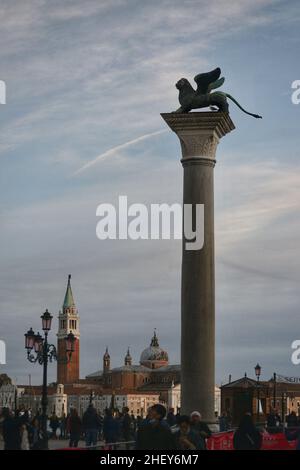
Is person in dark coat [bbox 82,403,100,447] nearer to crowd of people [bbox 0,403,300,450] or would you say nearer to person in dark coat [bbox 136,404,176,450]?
crowd of people [bbox 0,403,300,450]

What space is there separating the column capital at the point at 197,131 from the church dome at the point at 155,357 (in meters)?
163

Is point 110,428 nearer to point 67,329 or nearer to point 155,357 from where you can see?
point 67,329

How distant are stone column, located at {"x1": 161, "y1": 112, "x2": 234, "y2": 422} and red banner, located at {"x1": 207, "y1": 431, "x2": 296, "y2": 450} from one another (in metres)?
1.07

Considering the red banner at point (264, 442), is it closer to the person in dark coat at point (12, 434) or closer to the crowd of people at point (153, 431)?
the crowd of people at point (153, 431)

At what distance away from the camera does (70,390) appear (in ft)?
551

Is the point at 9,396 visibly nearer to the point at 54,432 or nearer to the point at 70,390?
the point at 70,390

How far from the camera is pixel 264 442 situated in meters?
17.6

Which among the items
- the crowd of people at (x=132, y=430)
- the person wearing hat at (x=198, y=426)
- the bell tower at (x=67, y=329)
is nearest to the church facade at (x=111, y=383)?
the bell tower at (x=67, y=329)

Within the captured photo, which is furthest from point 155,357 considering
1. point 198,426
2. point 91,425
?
point 198,426

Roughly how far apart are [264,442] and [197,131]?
5.61 metres

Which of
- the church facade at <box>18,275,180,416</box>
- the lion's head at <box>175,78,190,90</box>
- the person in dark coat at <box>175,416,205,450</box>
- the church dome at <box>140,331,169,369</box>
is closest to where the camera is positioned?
the person in dark coat at <box>175,416,205,450</box>

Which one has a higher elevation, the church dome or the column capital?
the church dome

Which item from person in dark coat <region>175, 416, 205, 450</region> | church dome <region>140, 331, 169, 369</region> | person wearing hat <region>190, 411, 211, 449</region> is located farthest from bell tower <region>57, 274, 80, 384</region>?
person in dark coat <region>175, 416, 205, 450</region>

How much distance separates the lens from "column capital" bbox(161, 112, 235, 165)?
18922mm
